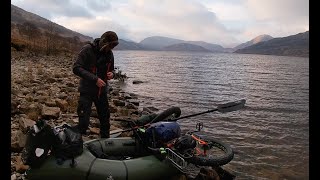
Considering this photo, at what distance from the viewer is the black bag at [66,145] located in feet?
21.7

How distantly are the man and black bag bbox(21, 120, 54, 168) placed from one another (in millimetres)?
1373

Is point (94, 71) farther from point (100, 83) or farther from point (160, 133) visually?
point (160, 133)

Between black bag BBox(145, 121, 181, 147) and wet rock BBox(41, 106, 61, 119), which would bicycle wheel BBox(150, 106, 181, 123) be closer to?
black bag BBox(145, 121, 181, 147)

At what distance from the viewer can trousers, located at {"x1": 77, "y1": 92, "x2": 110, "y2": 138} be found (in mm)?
7805

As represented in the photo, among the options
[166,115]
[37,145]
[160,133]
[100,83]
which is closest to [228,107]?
[166,115]

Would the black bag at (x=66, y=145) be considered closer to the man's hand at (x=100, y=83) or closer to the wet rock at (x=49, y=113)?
the man's hand at (x=100, y=83)

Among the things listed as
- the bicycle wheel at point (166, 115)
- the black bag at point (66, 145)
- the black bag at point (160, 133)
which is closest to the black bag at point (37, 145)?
the black bag at point (66, 145)

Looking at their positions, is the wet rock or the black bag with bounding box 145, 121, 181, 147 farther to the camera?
the wet rock

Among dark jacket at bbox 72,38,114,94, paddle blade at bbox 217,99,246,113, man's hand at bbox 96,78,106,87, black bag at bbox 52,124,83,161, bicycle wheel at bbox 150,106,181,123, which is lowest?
black bag at bbox 52,124,83,161

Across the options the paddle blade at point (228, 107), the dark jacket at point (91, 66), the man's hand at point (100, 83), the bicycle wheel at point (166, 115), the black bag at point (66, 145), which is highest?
the dark jacket at point (91, 66)

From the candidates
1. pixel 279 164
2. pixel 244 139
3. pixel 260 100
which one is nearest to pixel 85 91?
pixel 279 164

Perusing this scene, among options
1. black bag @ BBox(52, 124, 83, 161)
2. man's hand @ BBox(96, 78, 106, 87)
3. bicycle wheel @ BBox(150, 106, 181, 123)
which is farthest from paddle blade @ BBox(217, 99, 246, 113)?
black bag @ BBox(52, 124, 83, 161)
